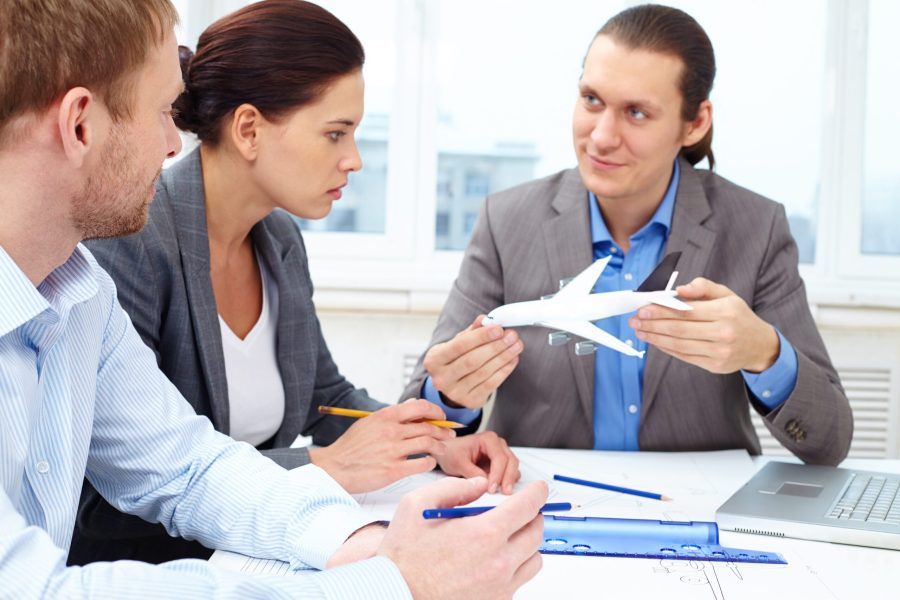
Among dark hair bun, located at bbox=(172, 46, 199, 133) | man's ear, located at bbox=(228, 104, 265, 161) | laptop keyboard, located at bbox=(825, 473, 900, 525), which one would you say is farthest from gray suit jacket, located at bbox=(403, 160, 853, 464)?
dark hair bun, located at bbox=(172, 46, 199, 133)

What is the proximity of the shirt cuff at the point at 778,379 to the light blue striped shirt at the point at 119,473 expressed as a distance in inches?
37.7

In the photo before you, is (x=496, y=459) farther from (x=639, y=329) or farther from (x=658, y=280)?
(x=658, y=280)

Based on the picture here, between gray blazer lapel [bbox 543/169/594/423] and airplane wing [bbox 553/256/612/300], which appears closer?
airplane wing [bbox 553/256/612/300]

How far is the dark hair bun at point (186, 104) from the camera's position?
193 cm

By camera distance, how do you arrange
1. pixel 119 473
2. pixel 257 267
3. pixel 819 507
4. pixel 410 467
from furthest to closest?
pixel 257 267 < pixel 410 467 < pixel 819 507 < pixel 119 473

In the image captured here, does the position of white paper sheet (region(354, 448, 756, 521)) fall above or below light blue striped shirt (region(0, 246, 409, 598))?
below

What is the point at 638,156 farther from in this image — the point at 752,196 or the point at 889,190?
the point at 889,190

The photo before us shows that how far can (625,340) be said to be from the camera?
7.03 feet

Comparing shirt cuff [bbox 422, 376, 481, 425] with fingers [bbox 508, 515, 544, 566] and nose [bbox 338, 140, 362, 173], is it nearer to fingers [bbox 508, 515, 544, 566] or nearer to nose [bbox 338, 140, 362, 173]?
nose [bbox 338, 140, 362, 173]

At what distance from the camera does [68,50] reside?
1.06m

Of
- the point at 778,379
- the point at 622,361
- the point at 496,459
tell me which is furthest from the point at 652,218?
the point at 496,459

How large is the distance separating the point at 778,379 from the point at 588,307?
1.52 feet

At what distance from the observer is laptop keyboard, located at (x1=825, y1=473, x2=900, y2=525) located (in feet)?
4.77

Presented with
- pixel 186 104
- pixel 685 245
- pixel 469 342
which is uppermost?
pixel 186 104
